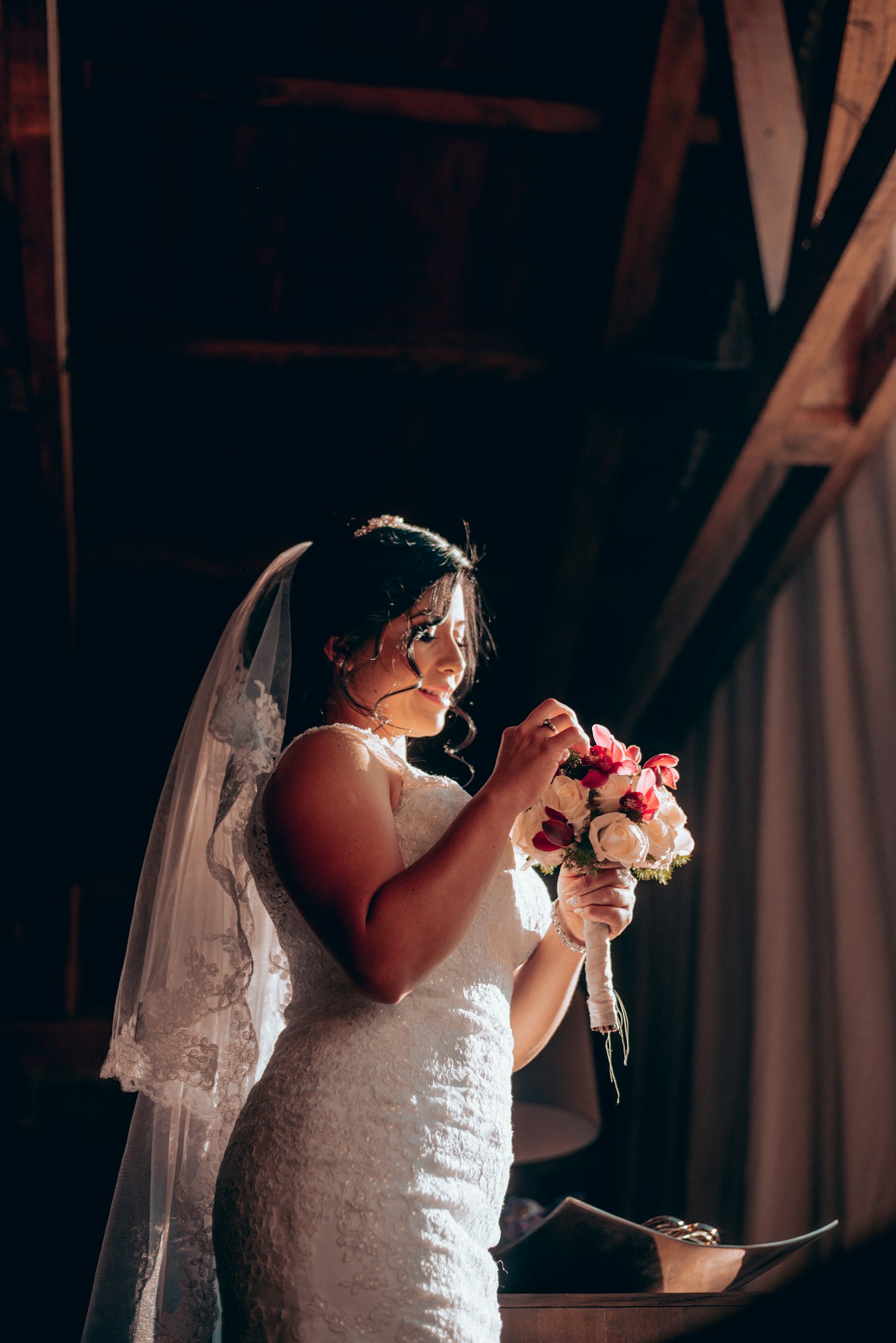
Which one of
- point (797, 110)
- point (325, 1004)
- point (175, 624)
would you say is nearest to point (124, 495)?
point (175, 624)

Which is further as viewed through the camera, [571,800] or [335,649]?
[335,649]

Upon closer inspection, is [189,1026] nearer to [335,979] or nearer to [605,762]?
[335,979]

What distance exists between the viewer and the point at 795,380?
2879 mm

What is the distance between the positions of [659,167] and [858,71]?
2.00ft

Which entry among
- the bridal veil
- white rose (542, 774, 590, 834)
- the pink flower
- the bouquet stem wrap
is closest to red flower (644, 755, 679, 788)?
the pink flower

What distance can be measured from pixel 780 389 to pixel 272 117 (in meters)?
1.72

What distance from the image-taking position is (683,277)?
3666 mm

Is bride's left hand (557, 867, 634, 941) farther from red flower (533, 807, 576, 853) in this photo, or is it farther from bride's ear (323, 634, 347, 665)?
bride's ear (323, 634, 347, 665)

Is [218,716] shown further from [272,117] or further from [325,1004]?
[272,117]

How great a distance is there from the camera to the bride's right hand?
61.9 inches

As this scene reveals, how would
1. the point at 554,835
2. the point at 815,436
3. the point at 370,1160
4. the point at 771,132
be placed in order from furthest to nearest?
the point at 815,436, the point at 771,132, the point at 554,835, the point at 370,1160

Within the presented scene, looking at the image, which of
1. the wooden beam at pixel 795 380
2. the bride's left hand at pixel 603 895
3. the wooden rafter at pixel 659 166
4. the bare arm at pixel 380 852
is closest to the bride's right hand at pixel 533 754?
the bare arm at pixel 380 852

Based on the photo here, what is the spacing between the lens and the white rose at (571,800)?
1729 millimetres

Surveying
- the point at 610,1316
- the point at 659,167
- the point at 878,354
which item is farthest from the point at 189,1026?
the point at 659,167
